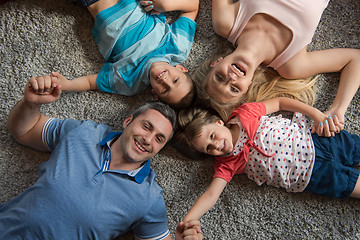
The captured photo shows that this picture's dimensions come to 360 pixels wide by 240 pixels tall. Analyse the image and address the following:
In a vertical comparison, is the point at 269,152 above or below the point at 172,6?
below

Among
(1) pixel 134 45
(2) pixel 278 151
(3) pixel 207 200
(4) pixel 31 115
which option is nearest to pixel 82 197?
(4) pixel 31 115

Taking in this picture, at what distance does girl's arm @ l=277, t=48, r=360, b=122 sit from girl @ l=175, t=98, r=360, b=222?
0.10 metres

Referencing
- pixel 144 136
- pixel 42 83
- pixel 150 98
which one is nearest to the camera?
pixel 42 83

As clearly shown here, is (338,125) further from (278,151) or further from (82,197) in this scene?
(82,197)

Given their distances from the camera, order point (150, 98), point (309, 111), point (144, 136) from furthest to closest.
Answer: point (150, 98) < point (309, 111) < point (144, 136)

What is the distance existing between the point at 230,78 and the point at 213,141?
9.4 inches

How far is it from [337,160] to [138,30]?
927mm

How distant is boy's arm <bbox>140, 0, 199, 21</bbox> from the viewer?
1182mm

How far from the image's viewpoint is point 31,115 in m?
1.02

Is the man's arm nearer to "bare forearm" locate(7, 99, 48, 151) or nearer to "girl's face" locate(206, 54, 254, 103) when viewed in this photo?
"bare forearm" locate(7, 99, 48, 151)

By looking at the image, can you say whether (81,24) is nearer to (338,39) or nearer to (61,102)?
(61,102)

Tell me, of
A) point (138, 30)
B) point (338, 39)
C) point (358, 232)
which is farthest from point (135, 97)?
point (358, 232)

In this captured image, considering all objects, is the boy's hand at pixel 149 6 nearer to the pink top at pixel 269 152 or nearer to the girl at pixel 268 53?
the girl at pixel 268 53

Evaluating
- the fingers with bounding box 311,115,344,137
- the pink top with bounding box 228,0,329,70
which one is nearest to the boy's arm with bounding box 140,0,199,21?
the pink top with bounding box 228,0,329,70
